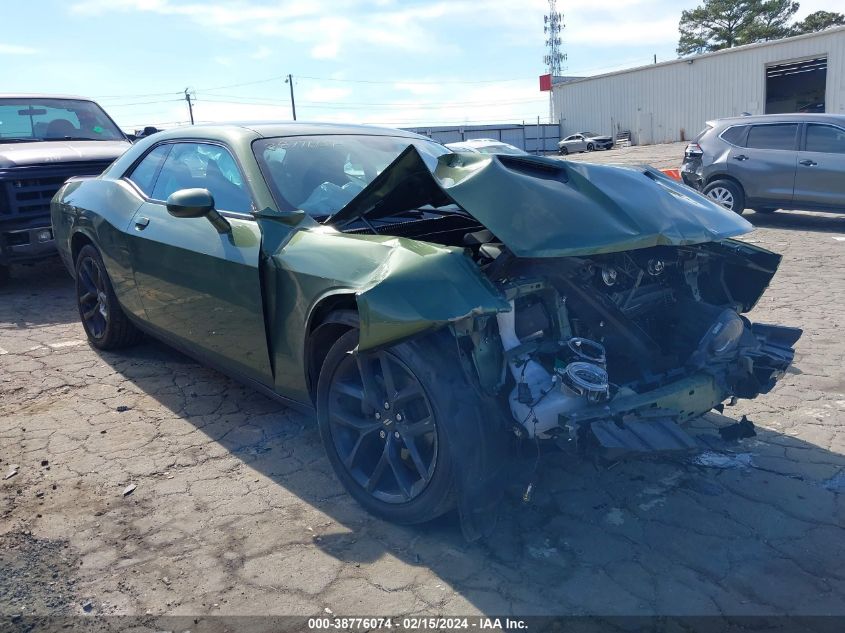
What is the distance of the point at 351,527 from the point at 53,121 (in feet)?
24.3

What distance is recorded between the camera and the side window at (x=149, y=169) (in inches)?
181

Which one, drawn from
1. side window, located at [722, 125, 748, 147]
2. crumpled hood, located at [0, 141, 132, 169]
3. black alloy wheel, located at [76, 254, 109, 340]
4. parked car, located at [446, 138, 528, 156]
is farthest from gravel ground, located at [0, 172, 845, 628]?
side window, located at [722, 125, 748, 147]

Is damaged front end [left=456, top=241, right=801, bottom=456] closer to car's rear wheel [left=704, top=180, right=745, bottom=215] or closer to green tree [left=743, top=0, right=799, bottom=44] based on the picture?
car's rear wheel [left=704, top=180, right=745, bottom=215]

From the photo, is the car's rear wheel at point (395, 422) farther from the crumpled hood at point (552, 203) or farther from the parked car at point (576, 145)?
the parked car at point (576, 145)

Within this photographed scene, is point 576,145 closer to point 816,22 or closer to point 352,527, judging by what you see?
point 816,22

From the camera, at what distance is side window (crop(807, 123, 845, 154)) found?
32.8 feet

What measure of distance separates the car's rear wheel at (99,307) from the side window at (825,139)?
9.46 metres

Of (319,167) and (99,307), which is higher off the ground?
(319,167)

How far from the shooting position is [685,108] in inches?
1316

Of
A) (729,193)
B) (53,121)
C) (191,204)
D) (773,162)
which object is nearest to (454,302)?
(191,204)

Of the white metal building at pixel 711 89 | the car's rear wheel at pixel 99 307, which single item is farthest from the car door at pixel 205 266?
the white metal building at pixel 711 89

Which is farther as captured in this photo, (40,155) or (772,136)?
(772,136)

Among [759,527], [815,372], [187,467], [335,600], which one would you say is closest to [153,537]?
[187,467]

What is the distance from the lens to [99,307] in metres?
5.34
